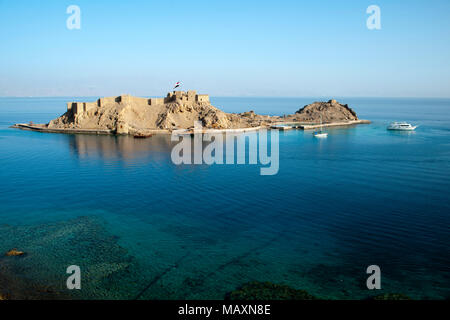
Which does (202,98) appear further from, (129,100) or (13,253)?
(13,253)

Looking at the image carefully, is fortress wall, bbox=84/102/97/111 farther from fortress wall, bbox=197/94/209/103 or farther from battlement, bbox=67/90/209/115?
fortress wall, bbox=197/94/209/103

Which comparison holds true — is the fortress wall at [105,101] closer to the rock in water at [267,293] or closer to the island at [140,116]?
the island at [140,116]

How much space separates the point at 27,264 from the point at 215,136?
4777cm

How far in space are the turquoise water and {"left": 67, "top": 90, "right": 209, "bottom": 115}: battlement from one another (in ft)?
108

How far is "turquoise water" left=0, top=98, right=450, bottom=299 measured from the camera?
43.3 feet

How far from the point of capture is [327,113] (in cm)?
9175

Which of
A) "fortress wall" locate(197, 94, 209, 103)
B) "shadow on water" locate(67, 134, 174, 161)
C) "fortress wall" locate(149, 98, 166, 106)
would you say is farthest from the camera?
"fortress wall" locate(197, 94, 209, 103)

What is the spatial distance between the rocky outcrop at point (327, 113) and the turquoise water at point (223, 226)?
54161 mm

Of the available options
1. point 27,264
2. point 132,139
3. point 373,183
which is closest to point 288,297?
point 27,264

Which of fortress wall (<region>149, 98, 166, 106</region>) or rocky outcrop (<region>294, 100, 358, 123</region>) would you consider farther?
rocky outcrop (<region>294, 100, 358, 123</region>)

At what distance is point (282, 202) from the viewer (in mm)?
22984

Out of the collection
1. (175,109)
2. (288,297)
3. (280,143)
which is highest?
(175,109)

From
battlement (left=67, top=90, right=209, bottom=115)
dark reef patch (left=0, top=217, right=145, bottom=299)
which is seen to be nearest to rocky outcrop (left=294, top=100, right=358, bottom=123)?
battlement (left=67, top=90, right=209, bottom=115)

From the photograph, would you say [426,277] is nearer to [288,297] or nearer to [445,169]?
[288,297]
